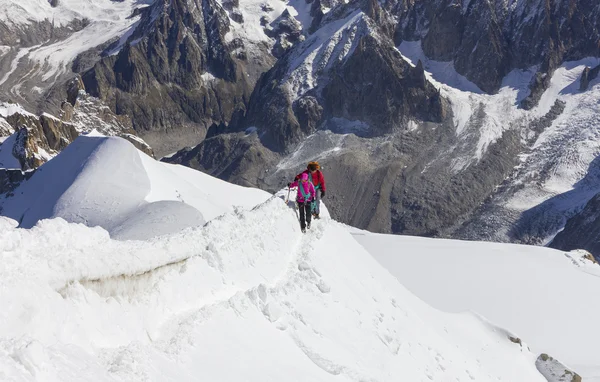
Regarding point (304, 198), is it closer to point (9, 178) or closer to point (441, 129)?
point (9, 178)

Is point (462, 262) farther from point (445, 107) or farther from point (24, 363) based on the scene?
point (445, 107)

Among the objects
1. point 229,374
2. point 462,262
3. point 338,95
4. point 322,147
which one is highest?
point 229,374

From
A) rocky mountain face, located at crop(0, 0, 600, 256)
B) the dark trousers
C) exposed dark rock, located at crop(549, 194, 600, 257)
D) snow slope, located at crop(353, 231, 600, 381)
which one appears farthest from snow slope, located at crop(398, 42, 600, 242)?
the dark trousers

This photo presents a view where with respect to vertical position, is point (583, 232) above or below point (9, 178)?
below

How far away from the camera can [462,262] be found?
44719 mm

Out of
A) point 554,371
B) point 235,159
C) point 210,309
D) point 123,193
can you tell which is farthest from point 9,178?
point 235,159

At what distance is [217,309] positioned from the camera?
12.9 m

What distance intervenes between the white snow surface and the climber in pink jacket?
1.85ft

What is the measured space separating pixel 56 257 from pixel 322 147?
560ft

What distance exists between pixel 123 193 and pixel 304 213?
1139 cm

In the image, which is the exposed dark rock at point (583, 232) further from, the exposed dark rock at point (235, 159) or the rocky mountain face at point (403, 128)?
the exposed dark rock at point (235, 159)

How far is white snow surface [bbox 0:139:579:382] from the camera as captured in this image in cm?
913

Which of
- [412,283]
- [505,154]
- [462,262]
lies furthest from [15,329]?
[505,154]

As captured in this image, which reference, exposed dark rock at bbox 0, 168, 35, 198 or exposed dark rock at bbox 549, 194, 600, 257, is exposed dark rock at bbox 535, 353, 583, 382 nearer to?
exposed dark rock at bbox 0, 168, 35, 198
